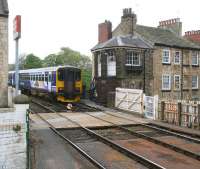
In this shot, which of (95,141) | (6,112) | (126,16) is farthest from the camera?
(126,16)

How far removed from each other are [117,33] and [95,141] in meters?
21.2

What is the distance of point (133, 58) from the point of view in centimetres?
2994

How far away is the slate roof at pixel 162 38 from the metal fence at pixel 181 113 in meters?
13.4

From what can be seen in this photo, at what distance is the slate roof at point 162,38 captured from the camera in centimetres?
3203

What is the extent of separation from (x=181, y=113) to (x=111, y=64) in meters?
12.7

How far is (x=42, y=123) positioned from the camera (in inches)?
692

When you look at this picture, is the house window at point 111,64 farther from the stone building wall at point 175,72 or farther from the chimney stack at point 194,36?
the chimney stack at point 194,36

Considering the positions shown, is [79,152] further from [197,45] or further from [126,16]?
[197,45]

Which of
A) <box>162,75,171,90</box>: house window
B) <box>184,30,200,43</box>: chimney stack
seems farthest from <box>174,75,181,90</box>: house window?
<box>184,30,200,43</box>: chimney stack

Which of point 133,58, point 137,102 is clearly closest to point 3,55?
point 137,102

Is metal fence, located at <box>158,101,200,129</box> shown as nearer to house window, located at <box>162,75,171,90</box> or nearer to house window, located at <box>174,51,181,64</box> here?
house window, located at <box>162,75,171,90</box>

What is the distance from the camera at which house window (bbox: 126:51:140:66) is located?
29531 millimetres

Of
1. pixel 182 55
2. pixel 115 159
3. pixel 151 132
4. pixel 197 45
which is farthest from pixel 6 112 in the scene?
pixel 197 45

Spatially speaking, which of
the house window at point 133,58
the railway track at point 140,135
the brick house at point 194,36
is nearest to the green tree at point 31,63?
the brick house at point 194,36
